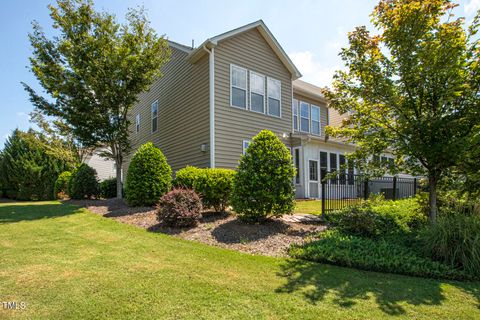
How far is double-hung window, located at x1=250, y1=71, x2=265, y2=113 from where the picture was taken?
12.4m

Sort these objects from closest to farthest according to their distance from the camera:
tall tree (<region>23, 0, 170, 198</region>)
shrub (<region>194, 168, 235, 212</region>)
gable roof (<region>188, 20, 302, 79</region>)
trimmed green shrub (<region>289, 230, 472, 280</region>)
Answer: trimmed green shrub (<region>289, 230, 472, 280</region>), shrub (<region>194, 168, 235, 212</region>), tall tree (<region>23, 0, 170, 198</region>), gable roof (<region>188, 20, 302, 79</region>)

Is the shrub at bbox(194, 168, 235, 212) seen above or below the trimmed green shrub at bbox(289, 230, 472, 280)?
above

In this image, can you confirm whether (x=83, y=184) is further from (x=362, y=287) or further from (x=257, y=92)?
(x=362, y=287)

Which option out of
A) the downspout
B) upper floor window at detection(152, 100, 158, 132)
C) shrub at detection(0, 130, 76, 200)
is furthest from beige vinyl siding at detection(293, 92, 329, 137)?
shrub at detection(0, 130, 76, 200)

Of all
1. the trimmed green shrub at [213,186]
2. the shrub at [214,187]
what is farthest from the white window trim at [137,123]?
the shrub at [214,187]

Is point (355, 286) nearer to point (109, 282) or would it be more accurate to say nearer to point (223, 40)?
point (109, 282)

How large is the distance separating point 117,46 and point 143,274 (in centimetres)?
1026

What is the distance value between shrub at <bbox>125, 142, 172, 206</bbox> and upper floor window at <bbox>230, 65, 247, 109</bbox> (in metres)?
4.07

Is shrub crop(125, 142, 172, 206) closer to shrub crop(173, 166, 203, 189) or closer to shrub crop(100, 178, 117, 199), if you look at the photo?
shrub crop(173, 166, 203, 189)

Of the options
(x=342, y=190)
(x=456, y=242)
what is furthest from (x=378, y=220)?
(x=342, y=190)

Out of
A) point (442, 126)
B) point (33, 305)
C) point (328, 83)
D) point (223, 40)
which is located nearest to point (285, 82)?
point (223, 40)

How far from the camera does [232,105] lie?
11.6 m

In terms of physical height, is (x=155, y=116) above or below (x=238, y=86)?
below

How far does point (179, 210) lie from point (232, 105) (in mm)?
6243
